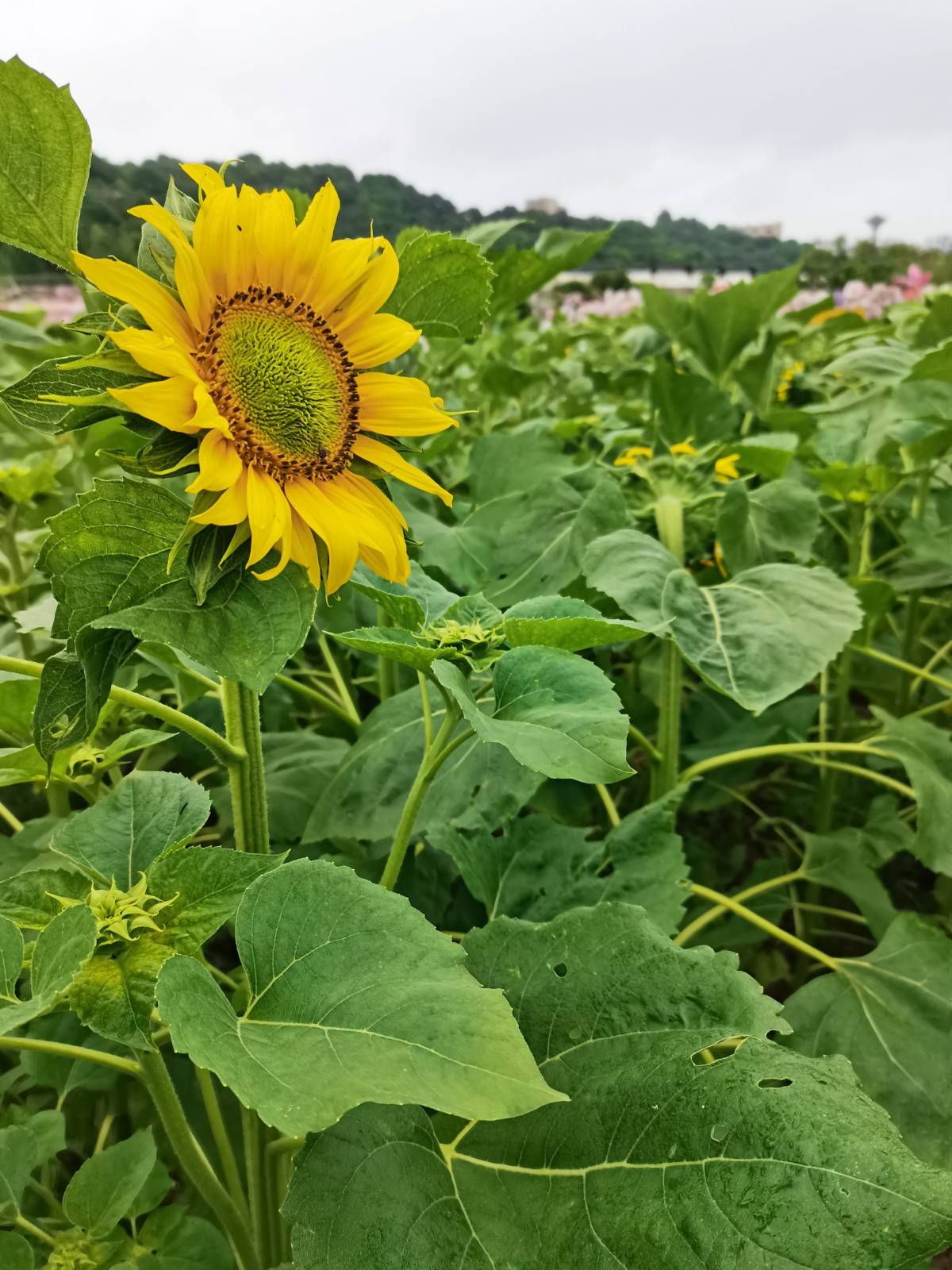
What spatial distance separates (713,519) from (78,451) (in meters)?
0.66

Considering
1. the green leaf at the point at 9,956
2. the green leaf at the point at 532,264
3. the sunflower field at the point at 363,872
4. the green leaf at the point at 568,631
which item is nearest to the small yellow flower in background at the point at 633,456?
the sunflower field at the point at 363,872

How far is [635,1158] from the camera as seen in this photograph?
1.09 feet

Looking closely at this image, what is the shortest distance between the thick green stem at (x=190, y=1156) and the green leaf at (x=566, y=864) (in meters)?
0.18

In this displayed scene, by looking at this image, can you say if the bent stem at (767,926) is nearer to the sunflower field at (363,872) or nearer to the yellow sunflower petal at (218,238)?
the sunflower field at (363,872)

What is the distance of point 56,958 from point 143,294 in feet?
0.75

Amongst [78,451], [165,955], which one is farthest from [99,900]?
[78,451]

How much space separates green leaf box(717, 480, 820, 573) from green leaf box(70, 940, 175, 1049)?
21.2 inches

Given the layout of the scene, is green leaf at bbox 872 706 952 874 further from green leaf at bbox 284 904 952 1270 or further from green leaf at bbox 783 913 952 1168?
green leaf at bbox 284 904 952 1270

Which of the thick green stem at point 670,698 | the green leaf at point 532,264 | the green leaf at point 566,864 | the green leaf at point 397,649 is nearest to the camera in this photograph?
the green leaf at point 397,649

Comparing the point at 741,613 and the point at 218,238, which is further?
the point at 741,613

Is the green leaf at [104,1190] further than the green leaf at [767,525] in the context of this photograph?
No

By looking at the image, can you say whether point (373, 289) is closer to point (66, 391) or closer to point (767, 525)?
point (66, 391)

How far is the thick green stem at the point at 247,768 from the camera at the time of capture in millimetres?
407

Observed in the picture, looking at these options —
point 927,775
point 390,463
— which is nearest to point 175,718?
point 390,463
